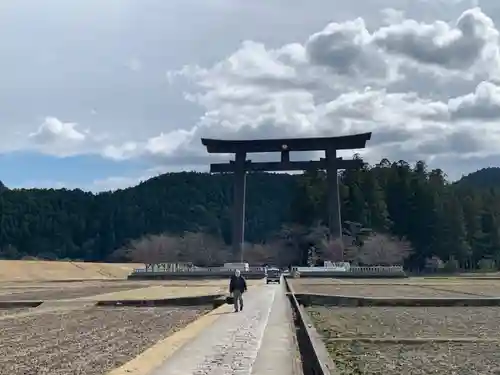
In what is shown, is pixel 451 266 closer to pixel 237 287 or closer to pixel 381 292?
pixel 381 292

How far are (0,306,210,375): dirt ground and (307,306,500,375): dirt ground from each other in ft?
13.9

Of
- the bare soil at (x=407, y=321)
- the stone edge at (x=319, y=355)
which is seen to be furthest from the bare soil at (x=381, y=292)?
the stone edge at (x=319, y=355)

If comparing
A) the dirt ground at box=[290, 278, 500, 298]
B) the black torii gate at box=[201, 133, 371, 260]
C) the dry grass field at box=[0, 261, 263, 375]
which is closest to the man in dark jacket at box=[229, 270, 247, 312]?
the dry grass field at box=[0, 261, 263, 375]

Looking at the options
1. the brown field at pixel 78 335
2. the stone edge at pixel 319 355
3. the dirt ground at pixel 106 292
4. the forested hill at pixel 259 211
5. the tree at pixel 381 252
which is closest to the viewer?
the stone edge at pixel 319 355

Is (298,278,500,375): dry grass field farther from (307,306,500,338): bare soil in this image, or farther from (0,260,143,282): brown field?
(0,260,143,282): brown field

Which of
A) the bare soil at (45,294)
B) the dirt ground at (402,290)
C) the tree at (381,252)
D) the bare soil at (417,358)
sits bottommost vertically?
the bare soil at (417,358)

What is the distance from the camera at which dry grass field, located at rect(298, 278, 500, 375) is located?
1447 cm

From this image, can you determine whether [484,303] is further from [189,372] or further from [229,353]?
[189,372]

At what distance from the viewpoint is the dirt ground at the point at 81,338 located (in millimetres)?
14227

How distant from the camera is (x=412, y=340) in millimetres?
19062

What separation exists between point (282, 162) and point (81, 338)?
66.5m

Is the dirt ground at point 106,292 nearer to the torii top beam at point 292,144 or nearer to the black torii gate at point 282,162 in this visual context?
the black torii gate at point 282,162

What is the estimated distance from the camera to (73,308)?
32.8 metres

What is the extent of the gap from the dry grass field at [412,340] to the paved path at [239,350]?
3.27ft
